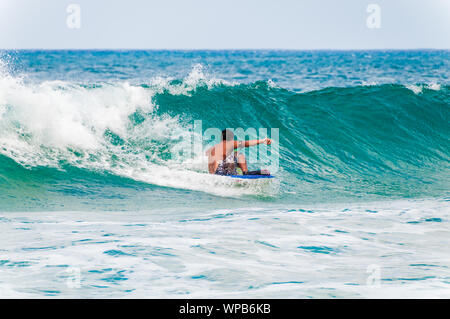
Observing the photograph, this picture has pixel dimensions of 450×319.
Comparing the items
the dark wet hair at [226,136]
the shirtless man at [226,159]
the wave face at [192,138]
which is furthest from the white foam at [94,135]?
the dark wet hair at [226,136]

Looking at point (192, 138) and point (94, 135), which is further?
point (192, 138)

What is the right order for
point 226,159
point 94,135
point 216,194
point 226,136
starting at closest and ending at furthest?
1. point 216,194
2. point 226,159
3. point 226,136
4. point 94,135

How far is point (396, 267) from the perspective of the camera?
5660 mm

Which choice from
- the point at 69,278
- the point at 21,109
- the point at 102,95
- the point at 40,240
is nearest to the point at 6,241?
the point at 40,240

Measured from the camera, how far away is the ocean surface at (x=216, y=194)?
5348 millimetres

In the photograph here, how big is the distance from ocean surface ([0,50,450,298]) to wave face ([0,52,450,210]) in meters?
0.05

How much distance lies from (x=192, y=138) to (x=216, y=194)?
12.1 ft

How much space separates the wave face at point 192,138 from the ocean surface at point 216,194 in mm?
47

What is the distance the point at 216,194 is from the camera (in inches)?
357

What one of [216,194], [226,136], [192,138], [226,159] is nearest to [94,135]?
[192,138]

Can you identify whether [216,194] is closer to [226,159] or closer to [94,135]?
[226,159]

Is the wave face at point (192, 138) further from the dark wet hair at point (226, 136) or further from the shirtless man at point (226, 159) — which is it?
the dark wet hair at point (226, 136)

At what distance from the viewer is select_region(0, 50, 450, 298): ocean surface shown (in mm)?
5348
